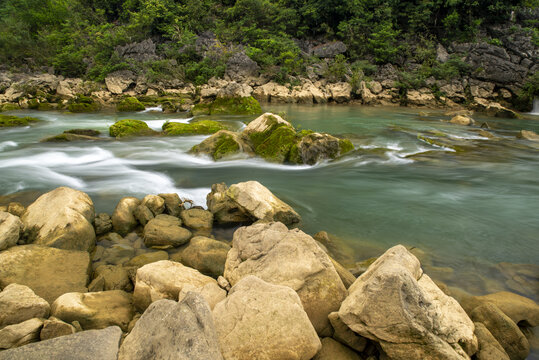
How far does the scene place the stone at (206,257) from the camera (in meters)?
3.82

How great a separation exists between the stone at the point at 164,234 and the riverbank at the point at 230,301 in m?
0.02

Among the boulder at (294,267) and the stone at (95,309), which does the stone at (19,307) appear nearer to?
the stone at (95,309)

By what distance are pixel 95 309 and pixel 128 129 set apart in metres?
11.0

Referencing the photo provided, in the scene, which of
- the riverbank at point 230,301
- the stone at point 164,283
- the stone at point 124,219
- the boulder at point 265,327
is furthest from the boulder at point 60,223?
the boulder at point 265,327

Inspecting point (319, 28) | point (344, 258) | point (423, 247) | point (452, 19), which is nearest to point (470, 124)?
Answer: point (423, 247)

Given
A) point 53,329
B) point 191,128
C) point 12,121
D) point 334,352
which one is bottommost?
point 334,352

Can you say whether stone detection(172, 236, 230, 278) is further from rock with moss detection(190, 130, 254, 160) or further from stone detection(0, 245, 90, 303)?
rock with moss detection(190, 130, 254, 160)

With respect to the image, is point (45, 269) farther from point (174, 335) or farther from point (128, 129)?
point (128, 129)

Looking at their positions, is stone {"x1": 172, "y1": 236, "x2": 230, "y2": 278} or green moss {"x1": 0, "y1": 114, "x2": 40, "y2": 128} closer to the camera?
stone {"x1": 172, "y1": 236, "x2": 230, "y2": 278}

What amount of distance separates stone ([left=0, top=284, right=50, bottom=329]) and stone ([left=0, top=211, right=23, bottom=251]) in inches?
57.3

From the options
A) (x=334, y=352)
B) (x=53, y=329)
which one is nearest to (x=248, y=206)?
(x=334, y=352)

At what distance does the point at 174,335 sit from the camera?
6.78ft

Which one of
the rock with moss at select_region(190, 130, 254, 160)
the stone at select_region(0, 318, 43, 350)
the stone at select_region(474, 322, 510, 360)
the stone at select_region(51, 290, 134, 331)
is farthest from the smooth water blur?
the stone at select_region(0, 318, 43, 350)

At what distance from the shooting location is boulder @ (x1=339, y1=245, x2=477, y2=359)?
2.21 metres
